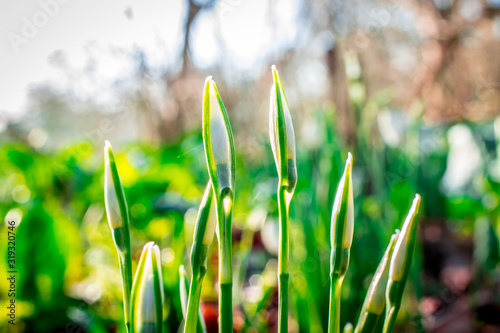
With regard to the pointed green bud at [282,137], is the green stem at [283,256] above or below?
below

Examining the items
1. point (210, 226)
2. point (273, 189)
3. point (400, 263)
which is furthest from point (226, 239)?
point (273, 189)

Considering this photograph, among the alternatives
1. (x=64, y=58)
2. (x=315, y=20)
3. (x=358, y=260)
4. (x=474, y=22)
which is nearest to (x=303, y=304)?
(x=358, y=260)

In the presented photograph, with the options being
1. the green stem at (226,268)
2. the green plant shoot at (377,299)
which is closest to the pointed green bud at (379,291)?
the green plant shoot at (377,299)

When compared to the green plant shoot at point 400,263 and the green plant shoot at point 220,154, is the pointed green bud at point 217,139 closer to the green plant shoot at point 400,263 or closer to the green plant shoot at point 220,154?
the green plant shoot at point 220,154

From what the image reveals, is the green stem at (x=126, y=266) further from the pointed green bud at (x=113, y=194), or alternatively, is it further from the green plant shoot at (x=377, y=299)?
the green plant shoot at (x=377, y=299)

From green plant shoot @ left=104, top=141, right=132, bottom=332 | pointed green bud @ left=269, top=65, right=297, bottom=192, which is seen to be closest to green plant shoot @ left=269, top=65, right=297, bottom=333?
pointed green bud @ left=269, top=65, right=297, bottom=192

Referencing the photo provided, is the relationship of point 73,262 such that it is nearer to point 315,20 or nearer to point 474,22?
point 315,20
